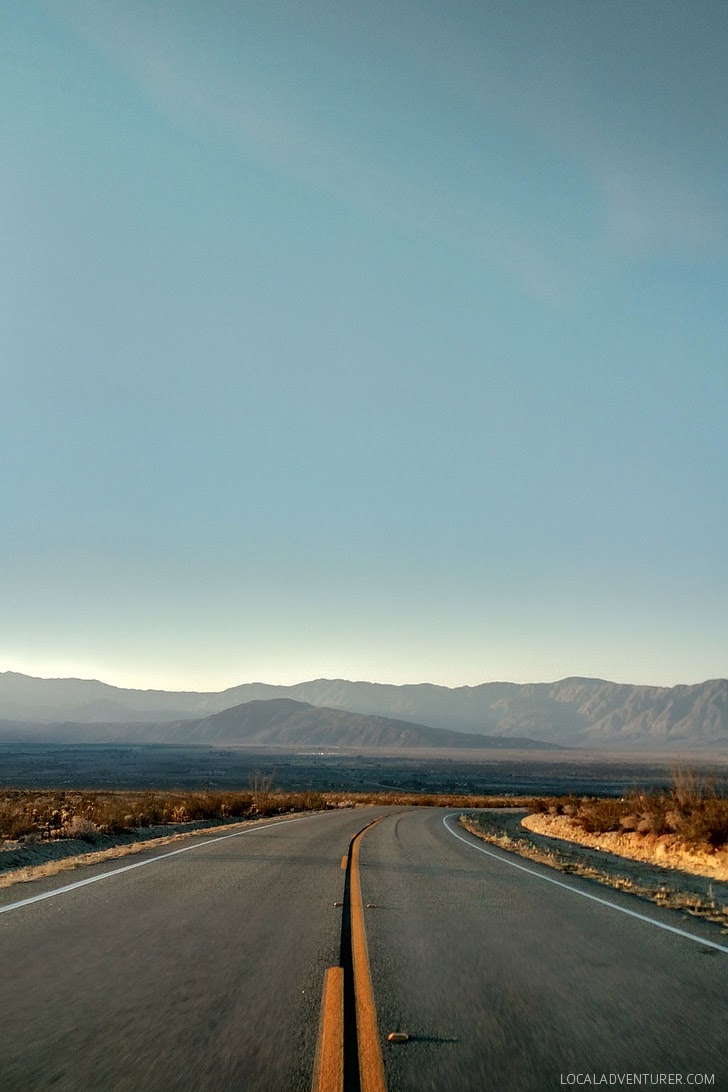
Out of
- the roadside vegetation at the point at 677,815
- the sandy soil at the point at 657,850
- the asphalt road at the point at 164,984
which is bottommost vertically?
the sandy soil at the point at 657,850

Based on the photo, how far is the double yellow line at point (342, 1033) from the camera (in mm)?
3973

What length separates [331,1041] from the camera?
454cm

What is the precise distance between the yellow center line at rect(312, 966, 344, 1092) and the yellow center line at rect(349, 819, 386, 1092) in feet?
0.40

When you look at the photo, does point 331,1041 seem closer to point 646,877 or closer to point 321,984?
point 321,984

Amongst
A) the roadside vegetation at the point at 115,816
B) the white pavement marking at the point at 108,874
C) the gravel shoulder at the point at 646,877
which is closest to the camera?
the white pavement marking at the point at 108,874

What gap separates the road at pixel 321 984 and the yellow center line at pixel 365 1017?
0.18 feet

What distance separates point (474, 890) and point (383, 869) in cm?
293

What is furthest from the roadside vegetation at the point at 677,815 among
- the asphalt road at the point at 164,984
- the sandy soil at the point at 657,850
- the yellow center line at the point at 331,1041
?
the yellow center line at the point at 331,1041

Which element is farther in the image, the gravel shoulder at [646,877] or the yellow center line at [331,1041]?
the gravel shoulder at [646,877]

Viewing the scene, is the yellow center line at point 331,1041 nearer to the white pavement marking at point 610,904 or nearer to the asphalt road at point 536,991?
the asphalt road at point 536,991

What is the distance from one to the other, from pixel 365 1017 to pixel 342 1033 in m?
0.44

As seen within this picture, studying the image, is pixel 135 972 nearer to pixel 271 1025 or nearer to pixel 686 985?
pixel 271 1025

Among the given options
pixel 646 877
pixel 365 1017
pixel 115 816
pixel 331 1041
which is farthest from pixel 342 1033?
pixel 115 816

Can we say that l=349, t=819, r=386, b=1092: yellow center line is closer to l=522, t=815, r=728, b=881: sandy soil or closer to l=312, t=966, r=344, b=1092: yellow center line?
l=312, t=966, r=344, b=1092: yellow center line
